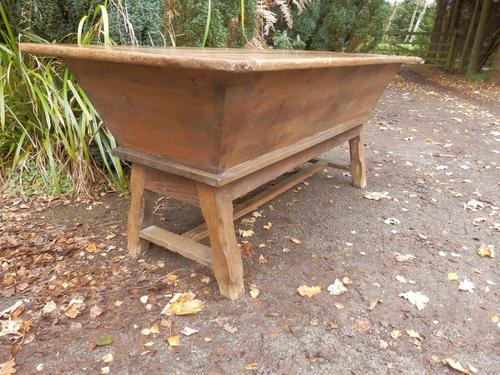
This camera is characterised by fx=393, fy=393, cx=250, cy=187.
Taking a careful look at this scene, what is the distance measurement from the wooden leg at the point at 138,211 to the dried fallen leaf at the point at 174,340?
63 cm

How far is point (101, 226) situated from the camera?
2354 mm

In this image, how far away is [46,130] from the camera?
2.69 m

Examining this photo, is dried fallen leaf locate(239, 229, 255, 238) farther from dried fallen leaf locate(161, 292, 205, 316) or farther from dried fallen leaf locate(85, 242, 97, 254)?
dried fallen leaf locate(85, 242, 97, 254)

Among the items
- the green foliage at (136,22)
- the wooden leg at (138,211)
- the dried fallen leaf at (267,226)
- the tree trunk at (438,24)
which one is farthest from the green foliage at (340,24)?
the tree trunk at (438,24)

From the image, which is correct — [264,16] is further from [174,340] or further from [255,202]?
[174,340]

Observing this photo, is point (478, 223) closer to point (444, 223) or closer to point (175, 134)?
point (444, 223)

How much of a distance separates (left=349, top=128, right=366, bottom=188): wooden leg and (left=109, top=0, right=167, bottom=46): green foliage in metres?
1.58

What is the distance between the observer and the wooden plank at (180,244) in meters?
1.82

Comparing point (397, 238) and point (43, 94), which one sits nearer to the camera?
point (397, 238)

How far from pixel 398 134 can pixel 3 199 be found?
13.3ft

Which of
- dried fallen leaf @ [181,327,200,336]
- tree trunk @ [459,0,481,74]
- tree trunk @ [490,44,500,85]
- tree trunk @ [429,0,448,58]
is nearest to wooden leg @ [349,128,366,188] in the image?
dried fallen leaf @ [181,327,200,336]

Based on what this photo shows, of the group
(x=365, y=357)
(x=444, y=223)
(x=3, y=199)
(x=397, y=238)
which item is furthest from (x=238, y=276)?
(x=3, y=199)

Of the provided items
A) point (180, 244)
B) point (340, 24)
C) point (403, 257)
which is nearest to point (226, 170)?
point (180, 244)

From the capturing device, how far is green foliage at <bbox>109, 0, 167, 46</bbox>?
8.30 ft
